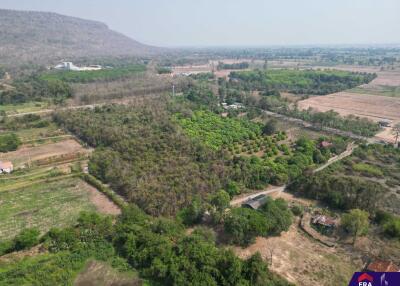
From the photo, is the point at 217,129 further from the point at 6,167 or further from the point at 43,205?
the point at 6,167

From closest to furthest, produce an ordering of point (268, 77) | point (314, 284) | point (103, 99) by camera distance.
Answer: point (314, 284) < point (103, 99) < point (268, 77)

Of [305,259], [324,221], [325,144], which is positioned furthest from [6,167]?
[325,144]

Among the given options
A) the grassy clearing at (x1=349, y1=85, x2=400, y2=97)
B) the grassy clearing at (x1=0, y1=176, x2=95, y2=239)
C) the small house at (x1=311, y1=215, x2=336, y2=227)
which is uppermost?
the grassy clearing at (x1=349, y1=85, x2=400, y2=97)

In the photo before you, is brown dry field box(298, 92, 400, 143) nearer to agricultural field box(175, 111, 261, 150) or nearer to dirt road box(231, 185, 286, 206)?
agricultural field box(175, 111, 261, 150)

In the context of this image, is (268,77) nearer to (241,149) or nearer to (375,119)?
(375,119)

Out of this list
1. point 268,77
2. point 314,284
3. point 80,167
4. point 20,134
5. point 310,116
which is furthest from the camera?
point 268,77

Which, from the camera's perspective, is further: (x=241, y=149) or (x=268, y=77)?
(x=268, y=77)

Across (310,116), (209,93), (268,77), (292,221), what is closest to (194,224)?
(292,221)

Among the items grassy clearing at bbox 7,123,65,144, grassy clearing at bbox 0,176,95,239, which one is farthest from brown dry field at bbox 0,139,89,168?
grassy clearing at bbox 0,176,95,239
